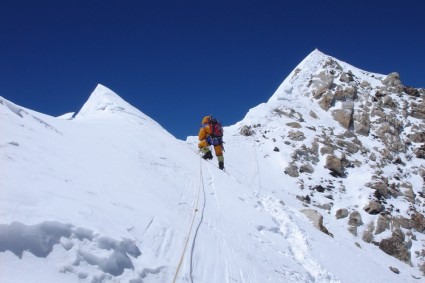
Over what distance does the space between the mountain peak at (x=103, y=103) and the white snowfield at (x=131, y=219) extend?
14.0ft

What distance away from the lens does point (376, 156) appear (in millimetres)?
30297

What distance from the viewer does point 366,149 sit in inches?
1219

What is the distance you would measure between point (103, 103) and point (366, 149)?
22027 mm

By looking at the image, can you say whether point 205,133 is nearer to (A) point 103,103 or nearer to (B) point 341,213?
(A) point 103,103

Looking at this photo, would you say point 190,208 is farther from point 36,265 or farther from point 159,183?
point 36,265

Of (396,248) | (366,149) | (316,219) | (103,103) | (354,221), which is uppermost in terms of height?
(366,149)

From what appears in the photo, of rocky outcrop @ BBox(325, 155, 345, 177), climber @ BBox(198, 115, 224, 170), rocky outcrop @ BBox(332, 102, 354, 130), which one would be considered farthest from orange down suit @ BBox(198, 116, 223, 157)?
rocky outcrop @ BBox(332, 102, 354, 130)

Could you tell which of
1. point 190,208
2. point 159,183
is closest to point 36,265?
point 190,208

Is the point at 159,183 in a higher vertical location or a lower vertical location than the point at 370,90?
lower

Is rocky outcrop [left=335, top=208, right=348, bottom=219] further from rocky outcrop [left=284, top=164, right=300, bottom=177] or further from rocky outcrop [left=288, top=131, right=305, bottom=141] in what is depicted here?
rocky outcrop [left=288, top=131, right=305, bottom=141]

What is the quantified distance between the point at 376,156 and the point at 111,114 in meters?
22.6

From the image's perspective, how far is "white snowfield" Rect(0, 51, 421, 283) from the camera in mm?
4367

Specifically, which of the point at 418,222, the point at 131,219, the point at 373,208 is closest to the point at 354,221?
the point at 373,208

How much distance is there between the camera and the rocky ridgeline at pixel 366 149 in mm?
22453
